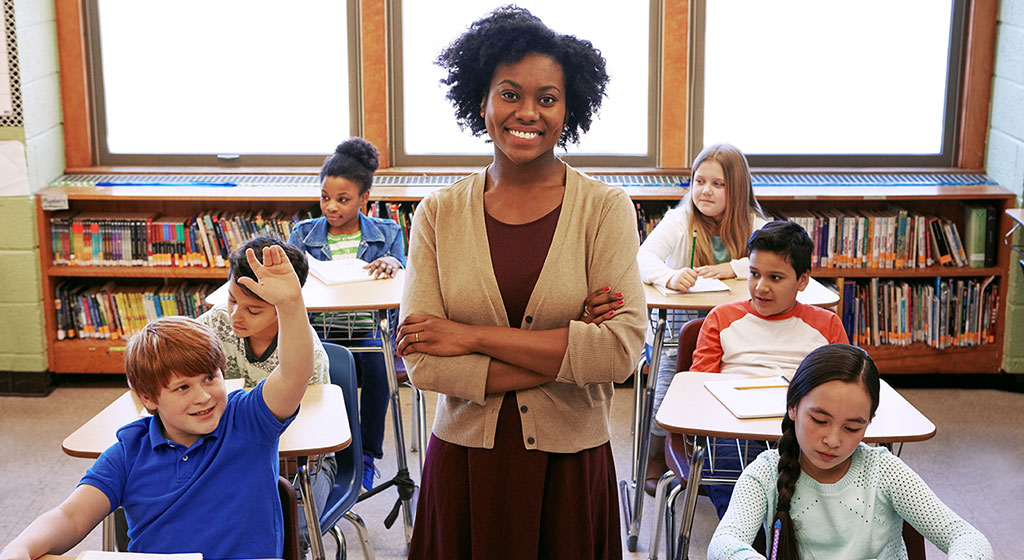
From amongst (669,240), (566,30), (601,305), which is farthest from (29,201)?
(601,305)

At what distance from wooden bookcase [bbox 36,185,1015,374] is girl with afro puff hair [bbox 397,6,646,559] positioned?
102 inches

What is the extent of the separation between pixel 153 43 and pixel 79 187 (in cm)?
78

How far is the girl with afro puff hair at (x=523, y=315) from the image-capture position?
1885 millimetres

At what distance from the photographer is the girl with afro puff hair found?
188cm

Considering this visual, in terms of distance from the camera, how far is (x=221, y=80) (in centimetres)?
495

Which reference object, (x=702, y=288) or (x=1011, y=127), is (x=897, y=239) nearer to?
(x=1011, y=127)

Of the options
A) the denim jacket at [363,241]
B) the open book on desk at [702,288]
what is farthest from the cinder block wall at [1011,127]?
the denim jacket at [363,241]

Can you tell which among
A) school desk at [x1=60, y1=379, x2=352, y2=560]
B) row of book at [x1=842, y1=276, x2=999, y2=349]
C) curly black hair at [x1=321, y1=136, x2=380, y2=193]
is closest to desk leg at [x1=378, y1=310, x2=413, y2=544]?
curly black hair at [x1=321, y1=136, x2=380, y2=193]

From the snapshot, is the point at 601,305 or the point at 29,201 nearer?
the point at 601,305

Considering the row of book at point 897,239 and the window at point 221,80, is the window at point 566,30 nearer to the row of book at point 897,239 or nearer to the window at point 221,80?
the window at point 221,80

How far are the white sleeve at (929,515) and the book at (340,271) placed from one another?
1.96 metres

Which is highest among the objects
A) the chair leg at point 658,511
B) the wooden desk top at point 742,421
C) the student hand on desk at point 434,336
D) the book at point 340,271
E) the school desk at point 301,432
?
the student hand on desk at point 434,336

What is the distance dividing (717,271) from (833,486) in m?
1.61

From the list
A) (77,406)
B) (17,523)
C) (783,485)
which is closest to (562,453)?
(783,485)
